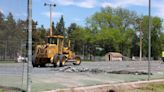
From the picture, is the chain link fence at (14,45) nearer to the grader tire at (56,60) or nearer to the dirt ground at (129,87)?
the dirt ground at (129,87)

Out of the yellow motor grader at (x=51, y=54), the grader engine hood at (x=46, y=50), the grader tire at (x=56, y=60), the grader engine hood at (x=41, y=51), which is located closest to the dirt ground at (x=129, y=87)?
the grader tire at (x=56, y=60)

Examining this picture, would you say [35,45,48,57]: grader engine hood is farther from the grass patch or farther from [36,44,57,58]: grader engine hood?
the grass patch

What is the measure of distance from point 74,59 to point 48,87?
98.8 feet

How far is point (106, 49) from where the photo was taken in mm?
115250

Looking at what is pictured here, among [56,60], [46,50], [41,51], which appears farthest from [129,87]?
[41,51]

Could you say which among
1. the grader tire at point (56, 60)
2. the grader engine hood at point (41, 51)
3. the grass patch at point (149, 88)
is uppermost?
the grader engine hood at point (41, 51)

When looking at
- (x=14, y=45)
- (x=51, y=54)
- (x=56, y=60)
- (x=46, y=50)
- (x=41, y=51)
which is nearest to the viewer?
(x=14, y=45)

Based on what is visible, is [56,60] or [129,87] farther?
[56,60]

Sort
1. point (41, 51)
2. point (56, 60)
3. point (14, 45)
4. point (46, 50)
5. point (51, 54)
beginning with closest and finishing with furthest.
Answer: point (14, 45)
point (56, 60)
point (46, 50)
point (51, 54)
point (41, 51)

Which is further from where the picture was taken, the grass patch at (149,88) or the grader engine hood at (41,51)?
the grader engine hood at (41,51)

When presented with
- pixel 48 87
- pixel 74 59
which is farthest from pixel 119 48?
pixel 48 87

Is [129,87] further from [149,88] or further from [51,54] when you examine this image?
[51,54]

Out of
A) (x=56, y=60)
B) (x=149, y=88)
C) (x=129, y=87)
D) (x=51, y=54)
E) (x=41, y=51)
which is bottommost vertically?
(x=149, y=88)

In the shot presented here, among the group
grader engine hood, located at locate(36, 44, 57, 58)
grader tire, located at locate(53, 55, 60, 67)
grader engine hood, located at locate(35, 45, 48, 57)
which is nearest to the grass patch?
grader tire, located at locate(53, 55, 60, 67)
